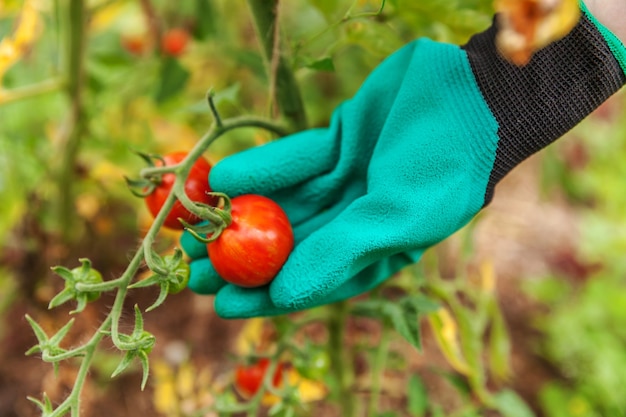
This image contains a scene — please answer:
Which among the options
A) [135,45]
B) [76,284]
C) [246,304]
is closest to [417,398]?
[246,304]

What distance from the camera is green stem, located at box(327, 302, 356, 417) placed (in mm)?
1073

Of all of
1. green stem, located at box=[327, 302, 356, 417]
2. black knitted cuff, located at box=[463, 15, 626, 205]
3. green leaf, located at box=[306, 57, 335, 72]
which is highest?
green leaf, located at box=[306, 57, 335, 72]

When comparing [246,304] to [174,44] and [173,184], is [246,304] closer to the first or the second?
[173,184]

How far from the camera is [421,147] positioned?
0.78 meters

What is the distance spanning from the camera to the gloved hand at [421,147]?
738mm

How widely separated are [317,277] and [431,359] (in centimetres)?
125

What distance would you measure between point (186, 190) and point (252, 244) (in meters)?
0.14

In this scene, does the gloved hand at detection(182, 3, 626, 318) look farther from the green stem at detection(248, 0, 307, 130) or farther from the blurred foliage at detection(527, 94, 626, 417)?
the blurred foliage at detection(527, 94, 626, 417)

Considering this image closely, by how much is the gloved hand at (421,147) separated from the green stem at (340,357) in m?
0.23

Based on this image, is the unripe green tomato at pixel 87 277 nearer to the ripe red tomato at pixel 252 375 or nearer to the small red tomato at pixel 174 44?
the ripe red tomato at pixel 252 375

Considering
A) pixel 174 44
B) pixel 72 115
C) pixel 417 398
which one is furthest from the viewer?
pixel 174 44

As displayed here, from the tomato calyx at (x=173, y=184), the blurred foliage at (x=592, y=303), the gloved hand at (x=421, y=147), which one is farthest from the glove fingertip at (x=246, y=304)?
the blurred foliage at (x=592, y=303)

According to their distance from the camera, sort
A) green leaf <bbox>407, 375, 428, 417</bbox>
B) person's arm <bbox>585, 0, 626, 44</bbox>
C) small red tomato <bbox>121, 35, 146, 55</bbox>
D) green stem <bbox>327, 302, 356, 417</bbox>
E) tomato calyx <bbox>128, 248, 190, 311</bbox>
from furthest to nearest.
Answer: small red tomato <bbox>121, 35, 146, 55</bbox> < green leaf <bbox>407, 375, 428, 417</bbox> < green stem <bbox>327, 302, 356, 417</bbox> < person's arm <bbox>585, 0, 626, 44</bbox> < tomato calyx <bbox>128, 248, 190, 311</bbox>

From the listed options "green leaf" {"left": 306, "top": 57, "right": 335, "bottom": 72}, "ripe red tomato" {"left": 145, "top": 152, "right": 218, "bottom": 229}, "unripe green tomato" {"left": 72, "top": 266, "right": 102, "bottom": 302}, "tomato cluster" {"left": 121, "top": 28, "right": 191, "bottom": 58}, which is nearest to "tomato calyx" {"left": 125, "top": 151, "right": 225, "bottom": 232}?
"ripe red tomato" {"left": 145, "top": 152, "right": 218, "bottom": 229}
